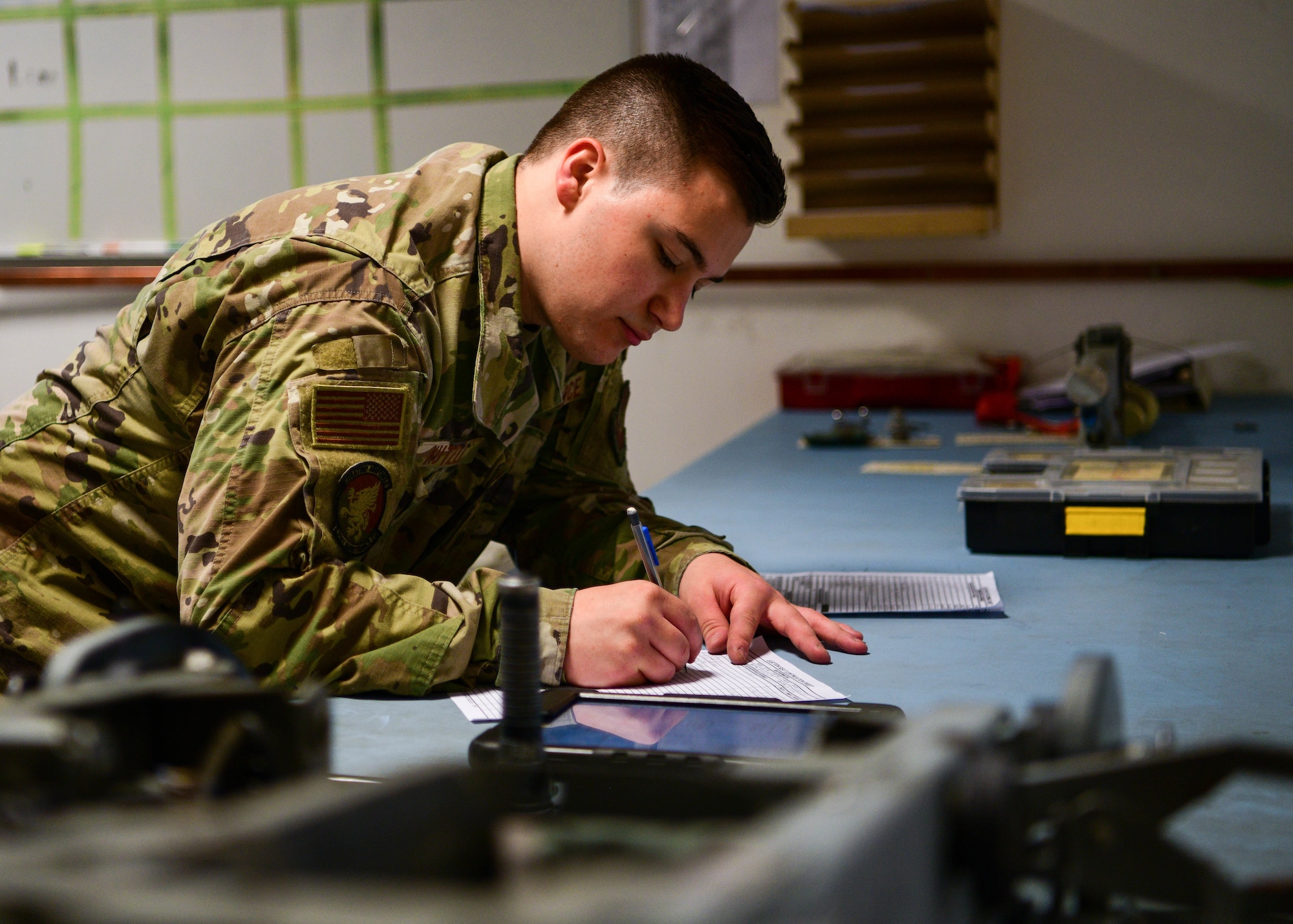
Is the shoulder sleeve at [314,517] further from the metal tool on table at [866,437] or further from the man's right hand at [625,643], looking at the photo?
the metal tool on table at [866,437]

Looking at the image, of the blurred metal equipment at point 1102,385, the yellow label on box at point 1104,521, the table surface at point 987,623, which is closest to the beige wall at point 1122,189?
the blurred metal equipment at point 1102,385

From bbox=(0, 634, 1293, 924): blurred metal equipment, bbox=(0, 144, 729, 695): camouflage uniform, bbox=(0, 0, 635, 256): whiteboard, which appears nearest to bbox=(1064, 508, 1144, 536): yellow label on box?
bbox=(0, 144, 729, 695): camouflage uniform

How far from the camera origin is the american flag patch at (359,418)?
1031mm

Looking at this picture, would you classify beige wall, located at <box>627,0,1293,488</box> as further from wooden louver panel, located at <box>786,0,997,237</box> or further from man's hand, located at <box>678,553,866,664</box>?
man's hand, located at <box>678,553,866,664</box>

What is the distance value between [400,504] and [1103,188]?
102 inches

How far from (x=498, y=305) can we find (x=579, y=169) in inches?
6.6

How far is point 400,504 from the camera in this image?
50.1 inches

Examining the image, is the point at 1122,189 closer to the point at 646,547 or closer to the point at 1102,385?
the point at 1102,385

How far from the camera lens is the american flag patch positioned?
103 cm

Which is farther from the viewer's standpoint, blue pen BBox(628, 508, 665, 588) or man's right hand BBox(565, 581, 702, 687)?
blue pen BBox(628, 508, 665, 588)

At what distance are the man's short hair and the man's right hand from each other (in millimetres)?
438

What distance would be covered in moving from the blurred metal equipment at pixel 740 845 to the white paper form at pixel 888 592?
2.41 feet

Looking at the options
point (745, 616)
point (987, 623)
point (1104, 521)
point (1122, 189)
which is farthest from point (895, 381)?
point (745, 616)

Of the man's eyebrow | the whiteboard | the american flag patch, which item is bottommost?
the american flag patch
